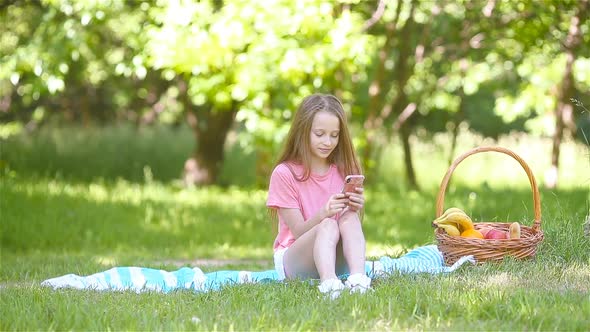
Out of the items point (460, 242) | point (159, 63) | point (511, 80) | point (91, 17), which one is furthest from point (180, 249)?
point (511, 80)

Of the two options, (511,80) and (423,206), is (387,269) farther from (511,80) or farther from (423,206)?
(511,80)

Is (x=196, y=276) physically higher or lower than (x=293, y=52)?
lower

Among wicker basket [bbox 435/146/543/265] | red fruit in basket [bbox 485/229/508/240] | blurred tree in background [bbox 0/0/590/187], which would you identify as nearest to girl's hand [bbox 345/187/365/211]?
wicker basket [bbox 435/146/543/265]

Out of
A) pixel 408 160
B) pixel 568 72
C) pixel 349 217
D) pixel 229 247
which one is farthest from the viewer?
pixel 408 160

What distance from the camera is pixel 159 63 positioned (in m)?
7.94

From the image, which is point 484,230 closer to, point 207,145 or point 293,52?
point 293,52

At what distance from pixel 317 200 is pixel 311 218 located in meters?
0.30

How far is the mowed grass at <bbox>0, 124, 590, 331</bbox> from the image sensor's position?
3469 millimetres

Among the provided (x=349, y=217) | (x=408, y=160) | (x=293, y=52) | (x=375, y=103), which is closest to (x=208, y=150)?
(x=375, y=103)

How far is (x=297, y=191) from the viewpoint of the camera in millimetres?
4594

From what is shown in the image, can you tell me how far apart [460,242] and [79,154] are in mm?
8550

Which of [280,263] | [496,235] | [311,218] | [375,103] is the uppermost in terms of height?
[375,103]

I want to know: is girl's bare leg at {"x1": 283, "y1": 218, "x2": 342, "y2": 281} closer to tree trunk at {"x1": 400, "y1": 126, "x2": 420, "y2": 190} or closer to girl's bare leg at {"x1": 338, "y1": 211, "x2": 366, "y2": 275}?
girl's bare leg at {"x1": 338, "y1": 211, "x2": 366, "y2": 275}

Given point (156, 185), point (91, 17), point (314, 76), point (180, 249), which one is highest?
point (91, 17)
